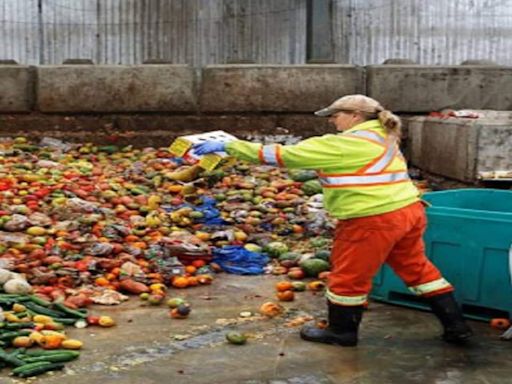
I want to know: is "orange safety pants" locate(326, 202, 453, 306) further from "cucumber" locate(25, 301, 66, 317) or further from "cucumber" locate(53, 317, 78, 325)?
"cucumber" locate(25, 301, 66, 317)

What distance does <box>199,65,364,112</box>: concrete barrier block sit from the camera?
34.9 feet

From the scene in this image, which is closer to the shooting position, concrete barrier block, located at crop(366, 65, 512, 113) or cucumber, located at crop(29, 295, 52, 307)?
cucumber, located at crop(29, 295, 52, 307)

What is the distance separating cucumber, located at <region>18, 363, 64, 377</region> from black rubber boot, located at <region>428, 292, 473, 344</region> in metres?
2.33

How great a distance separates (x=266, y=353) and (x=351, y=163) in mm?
1244

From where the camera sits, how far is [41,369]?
467cm

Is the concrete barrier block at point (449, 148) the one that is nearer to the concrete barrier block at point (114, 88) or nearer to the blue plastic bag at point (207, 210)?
the blue plastic bag at point (207, 210)

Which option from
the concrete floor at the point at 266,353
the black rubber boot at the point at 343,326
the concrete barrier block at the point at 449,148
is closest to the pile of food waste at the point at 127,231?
the concrete floor at the point at 266,353

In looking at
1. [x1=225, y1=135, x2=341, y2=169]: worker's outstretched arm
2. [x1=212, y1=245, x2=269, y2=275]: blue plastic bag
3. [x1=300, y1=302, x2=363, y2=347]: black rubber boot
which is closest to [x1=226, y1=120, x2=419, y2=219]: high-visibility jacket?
[x1=225, y1=135, x2=341, y2=169]: worker's outstretched arm

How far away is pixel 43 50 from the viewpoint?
1117 cm

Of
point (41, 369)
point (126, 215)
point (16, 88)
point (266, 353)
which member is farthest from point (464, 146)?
point (16, 88)

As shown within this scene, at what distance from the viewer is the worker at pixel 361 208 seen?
5125 millimetres

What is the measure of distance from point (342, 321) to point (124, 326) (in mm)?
1434

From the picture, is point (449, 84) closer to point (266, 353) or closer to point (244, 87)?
point (244, 87)

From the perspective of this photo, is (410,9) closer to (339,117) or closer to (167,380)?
(339,117)
